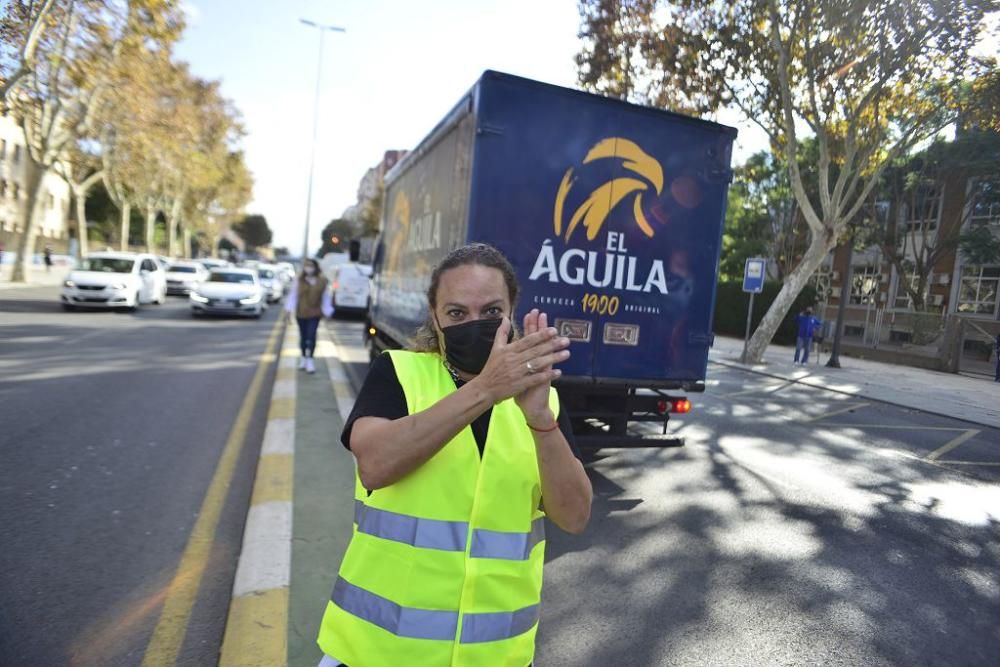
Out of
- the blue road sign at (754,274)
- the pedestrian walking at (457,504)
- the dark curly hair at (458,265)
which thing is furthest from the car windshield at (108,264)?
the pedestrian walking at (457,504)

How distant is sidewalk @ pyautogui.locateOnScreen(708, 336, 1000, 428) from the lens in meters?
11.6

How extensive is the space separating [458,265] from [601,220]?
11.5 ft

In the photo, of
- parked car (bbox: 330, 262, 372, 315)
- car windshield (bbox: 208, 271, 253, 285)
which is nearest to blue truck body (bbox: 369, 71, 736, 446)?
car windshield (bbox: 208, 271, 253, 285)

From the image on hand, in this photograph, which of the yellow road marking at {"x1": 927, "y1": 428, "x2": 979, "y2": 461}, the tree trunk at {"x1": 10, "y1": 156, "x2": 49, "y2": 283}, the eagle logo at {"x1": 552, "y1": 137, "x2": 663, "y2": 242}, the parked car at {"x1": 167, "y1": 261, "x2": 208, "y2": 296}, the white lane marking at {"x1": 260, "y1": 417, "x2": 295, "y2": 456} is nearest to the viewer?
the eagle logo at {"x1": 552, "y1": 137, "x2": 663, "y2": 242}

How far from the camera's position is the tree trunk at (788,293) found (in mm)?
15156

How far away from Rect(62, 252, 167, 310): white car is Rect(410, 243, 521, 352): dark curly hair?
17176mm

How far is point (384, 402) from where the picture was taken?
1.48 meters

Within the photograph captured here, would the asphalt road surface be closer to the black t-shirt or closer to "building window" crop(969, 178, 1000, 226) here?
the black t-shirt

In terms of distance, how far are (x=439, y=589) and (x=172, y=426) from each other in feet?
18.8

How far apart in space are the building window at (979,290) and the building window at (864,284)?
4.40m

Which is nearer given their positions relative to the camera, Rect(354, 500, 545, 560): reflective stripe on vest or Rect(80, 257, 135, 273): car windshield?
Rect(354, 500, 545, 560): reflective stripe on vest

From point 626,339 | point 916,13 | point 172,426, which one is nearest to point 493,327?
point 626,339

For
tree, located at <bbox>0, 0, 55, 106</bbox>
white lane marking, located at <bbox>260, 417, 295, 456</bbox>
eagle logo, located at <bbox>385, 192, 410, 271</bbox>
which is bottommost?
white lane marking, located at <bbox>260, 417, 295, 456</bbox>

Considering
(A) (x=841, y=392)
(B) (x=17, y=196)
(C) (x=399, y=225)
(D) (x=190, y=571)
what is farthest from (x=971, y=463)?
(B) (x=17, y=196)
